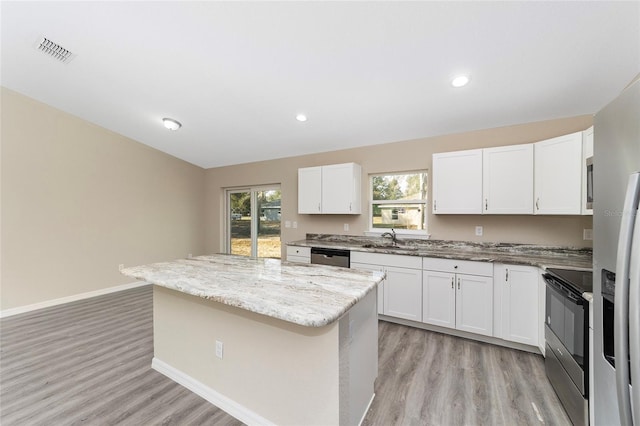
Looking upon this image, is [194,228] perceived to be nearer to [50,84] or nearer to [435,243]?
[50,84]

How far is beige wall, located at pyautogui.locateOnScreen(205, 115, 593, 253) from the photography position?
108 inches

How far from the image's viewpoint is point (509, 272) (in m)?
2.47

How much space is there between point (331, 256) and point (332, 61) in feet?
7.60

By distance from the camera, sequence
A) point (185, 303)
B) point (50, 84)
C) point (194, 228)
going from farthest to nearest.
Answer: point (194, 228), point (50, 84), point (185, 303)

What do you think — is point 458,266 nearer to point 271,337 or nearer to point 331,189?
point 331,189

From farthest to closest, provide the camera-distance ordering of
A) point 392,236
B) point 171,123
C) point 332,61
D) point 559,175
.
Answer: point 171,123 → point 392,236 → point 559,175 → point 332,61

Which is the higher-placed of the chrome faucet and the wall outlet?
the chrome faucet

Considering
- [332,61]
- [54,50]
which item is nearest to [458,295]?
[332,61]

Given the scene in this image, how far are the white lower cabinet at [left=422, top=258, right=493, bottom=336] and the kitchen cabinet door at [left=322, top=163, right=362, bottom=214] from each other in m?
1.33

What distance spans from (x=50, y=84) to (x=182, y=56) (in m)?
2.19

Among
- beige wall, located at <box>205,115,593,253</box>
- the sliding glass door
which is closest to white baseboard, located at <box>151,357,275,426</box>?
beige wall, located at <box>205,115,593,253</box>

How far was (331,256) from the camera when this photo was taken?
11.4 feet

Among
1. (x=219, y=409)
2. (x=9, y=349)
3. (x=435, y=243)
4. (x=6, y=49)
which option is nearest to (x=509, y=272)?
(x=435, y=243)

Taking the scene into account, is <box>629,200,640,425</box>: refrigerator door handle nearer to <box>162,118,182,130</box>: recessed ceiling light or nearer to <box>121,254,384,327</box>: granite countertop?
<box>121,254,384,327</box>: granite countertop
